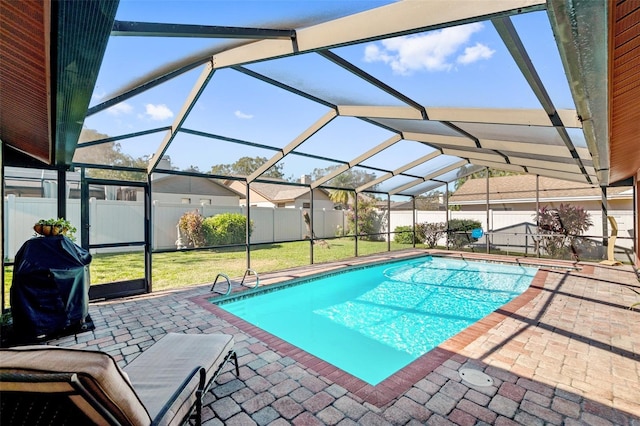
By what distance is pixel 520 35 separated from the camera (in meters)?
2.76

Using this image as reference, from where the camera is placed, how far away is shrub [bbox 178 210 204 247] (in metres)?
13.5

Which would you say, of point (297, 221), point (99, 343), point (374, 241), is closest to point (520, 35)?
point (99, 343)

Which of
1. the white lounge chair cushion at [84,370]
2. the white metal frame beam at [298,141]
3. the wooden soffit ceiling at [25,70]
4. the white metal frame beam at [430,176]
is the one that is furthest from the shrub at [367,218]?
the white lounge chair cushion at [84,370]

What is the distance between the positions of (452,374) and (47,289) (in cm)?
537

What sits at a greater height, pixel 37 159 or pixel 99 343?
pixel 37 159

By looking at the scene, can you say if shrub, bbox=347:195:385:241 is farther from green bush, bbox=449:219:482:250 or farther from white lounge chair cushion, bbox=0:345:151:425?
white lounge chair cushion, bbox=0:345:151:425

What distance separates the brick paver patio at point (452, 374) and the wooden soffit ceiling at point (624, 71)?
286 cm

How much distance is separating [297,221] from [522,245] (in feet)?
38.5

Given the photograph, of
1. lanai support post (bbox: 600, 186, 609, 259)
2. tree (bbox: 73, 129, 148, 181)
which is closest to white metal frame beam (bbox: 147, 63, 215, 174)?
tree (bbox: 73, 129, 148, 181)

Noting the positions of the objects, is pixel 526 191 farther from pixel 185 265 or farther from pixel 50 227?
pixel 50 227

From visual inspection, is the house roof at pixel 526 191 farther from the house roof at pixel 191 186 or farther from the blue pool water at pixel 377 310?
the house roof at pixel 191 186

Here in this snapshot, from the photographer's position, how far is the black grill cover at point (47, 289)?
3889 mm

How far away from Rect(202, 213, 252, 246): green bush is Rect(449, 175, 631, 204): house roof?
1288 cm

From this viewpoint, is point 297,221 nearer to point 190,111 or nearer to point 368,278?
point 368,278
